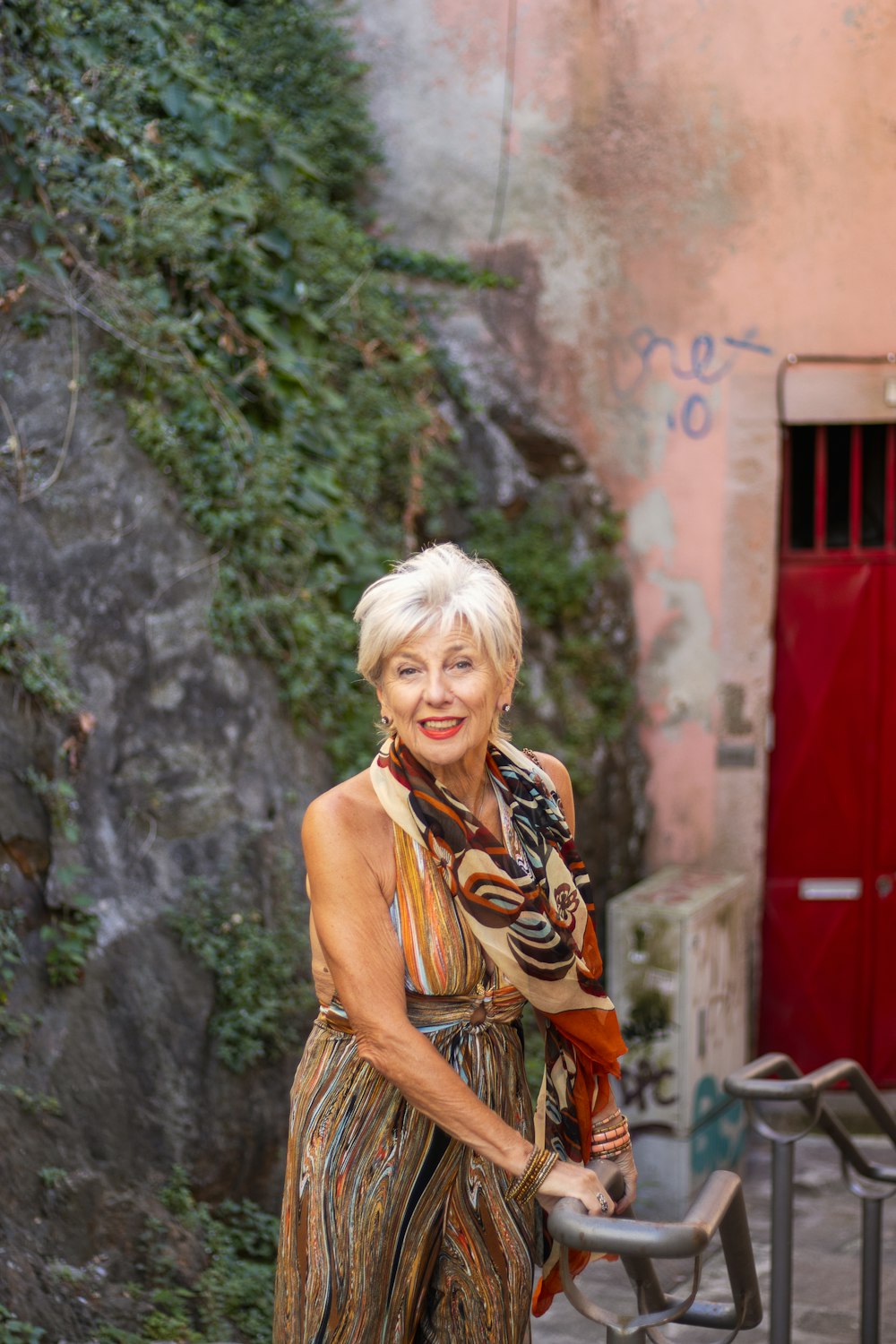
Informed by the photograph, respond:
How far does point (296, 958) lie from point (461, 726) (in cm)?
205

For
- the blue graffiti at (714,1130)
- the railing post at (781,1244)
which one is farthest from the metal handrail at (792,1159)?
the blue graffiti at (714,1130)

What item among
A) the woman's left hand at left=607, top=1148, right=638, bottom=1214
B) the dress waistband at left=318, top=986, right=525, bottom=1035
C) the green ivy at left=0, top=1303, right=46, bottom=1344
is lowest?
the green ivy at left=0, top=1303, right=46, bottom=1344

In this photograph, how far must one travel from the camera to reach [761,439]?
5.77 meters

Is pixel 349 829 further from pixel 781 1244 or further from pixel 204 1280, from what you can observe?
pixel 204 1280

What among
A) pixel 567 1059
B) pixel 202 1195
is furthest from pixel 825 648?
pixel 567 1059

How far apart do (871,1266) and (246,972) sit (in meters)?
1.81

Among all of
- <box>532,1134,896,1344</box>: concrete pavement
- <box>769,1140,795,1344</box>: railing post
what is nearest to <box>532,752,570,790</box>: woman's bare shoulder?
<box>769,1140,795,1344</box>: railing post

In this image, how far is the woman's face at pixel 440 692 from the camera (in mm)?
2039

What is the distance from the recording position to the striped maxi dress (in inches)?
81.7

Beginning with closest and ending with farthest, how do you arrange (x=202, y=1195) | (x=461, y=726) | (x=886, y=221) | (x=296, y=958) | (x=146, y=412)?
(x=461, y=726)
(x=202, y=1195)
(x=296, y=958)
(x=146, y=412)
(x=886, y=221)

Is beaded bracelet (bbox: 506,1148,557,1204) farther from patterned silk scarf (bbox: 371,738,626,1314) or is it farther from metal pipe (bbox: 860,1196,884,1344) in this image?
metal pipe (bbox: 860,1196,884,1344)

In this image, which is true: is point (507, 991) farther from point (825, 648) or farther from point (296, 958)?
point (825, 648)

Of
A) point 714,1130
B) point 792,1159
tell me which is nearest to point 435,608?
point 792,1159

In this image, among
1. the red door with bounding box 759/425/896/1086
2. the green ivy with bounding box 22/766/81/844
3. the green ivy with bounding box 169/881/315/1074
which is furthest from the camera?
the red door with bounding box 759/425/896/1086
